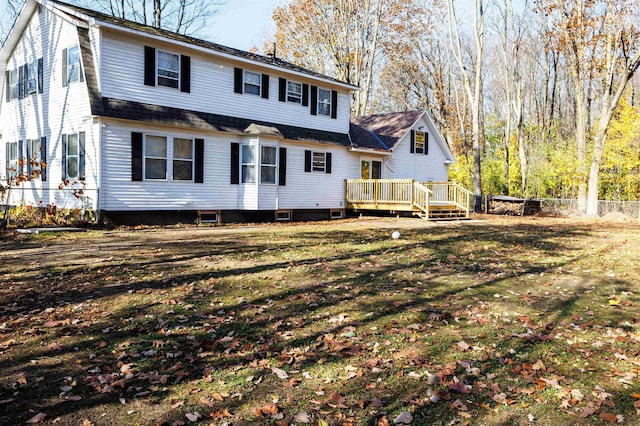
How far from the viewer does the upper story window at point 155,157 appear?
15531 mm

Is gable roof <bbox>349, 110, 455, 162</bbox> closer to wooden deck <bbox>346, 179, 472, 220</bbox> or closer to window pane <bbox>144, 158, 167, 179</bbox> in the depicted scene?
wooden deck <bbox>346, 179, 472, 220</bbox>

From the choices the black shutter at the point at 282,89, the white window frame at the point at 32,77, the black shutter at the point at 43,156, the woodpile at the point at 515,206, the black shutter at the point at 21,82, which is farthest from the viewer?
the woodpile at the point at 515,206

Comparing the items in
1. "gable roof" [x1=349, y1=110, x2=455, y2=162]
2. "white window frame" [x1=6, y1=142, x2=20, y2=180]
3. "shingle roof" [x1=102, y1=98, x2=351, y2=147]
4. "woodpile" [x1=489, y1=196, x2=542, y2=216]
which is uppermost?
"gable roof" [x1=349, y1=110, x2=455, y2=162]

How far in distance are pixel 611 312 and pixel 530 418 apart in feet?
11.0

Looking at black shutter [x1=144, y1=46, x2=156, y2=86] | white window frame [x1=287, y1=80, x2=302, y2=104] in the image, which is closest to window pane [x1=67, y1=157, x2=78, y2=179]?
black shutter [x1=144, y1=46, x2=156, y2=86]

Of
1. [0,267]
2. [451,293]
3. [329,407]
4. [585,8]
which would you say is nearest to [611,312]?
[451,293]

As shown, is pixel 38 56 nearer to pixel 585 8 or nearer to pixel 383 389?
pixel 383 389

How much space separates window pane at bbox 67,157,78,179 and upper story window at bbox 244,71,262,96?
6.51 m

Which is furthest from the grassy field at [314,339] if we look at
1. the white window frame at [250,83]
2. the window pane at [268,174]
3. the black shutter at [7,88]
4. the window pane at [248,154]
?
the black shutter at [7,88]

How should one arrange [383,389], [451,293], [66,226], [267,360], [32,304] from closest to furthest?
1. [383,389]
2. [267,360]
3. [32,304]
4. [451,293]
5. [66,226]

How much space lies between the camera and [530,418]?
3471 mm

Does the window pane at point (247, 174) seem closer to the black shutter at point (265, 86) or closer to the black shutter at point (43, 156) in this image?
the black shutter at point (265, 86)

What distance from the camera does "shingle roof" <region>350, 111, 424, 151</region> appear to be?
965 inches

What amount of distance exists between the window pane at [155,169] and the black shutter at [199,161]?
43.8 inches
